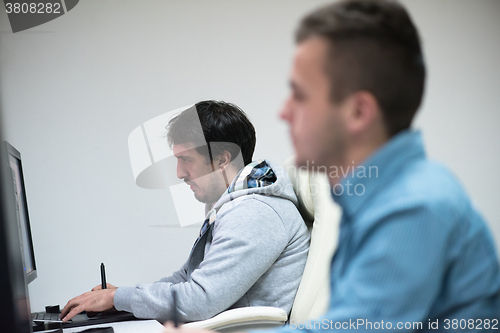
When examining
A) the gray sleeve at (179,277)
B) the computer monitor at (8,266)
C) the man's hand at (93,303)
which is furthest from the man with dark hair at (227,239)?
the computer monitor at (8,266)

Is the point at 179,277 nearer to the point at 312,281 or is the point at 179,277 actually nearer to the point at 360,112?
the point at 312,281

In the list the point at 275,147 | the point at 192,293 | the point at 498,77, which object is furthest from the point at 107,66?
the point at 498,77

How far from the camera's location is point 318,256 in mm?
1206

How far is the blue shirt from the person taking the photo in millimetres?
415

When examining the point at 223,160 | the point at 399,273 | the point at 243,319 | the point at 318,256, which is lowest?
the point at 243,319

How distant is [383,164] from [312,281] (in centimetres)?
78

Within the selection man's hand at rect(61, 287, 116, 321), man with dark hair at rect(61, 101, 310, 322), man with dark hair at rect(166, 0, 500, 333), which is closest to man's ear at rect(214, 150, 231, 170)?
man with dark hair at rect(61, 101, 310, 322)

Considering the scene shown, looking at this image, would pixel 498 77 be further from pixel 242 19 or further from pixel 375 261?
pixel 375 261

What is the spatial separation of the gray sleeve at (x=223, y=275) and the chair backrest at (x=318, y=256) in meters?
0.11

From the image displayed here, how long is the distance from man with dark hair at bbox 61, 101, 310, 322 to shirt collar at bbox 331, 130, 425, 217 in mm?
666

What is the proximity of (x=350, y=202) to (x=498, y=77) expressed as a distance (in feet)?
8.29

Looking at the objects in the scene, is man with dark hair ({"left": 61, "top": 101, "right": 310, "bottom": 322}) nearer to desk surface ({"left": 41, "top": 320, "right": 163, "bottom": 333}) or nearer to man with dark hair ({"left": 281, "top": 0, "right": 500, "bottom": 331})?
desk surface ({"left": 41, "top": 320, "right": 163, "bottom": 333})

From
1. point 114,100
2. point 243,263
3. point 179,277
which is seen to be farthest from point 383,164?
point 114,100

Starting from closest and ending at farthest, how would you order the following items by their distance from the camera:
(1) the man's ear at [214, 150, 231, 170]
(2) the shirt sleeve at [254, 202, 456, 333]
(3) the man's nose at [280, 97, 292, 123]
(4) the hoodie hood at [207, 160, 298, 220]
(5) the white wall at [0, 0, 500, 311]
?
(2) the shirt sleeve at [254, 202, 456, 333] → (3) the man's nose at [280, 97, 292, 123] → (4) the hoodie hood at [207, 160, 298, 220] → (1) the man's ear at [214, 150, 231, 170] → (5) the white wall at [0, 0, 500, 311]
